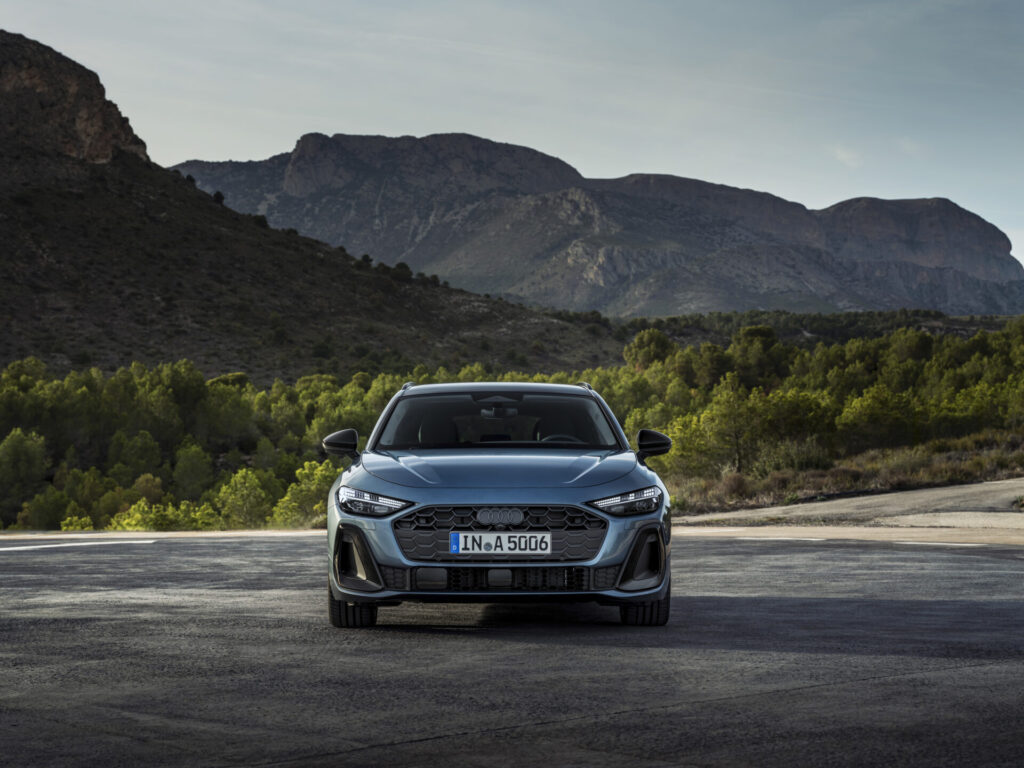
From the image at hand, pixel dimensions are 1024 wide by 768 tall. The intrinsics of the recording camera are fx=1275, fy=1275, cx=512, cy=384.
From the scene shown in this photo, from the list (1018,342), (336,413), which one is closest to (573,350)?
(1018,342)

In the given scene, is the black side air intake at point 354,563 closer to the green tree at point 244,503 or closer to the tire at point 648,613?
the tire at point 648,613

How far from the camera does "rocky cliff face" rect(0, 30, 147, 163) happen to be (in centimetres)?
10619

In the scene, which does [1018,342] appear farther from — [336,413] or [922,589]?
[922,589]

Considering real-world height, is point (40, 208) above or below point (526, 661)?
above

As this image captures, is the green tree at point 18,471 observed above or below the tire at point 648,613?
below

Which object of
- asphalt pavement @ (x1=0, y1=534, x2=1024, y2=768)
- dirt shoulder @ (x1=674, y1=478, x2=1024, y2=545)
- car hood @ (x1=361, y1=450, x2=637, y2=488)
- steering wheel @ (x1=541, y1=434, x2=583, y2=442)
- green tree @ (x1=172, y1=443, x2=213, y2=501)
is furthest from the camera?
green tree @ (x1=172, y1=443, x2=213, y2=501)

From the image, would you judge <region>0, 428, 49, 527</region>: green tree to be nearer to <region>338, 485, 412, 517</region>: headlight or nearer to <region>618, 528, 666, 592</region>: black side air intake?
<region>338, 485, 412, 517</region>: headlight

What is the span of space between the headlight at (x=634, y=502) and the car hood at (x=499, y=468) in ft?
0.53

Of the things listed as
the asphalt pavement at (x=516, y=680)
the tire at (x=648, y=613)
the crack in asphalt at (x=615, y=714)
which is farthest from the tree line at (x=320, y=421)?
the crack in asphalt at (x=615, y=714)

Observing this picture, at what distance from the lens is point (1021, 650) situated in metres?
8.22

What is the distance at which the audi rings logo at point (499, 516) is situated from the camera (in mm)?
8391

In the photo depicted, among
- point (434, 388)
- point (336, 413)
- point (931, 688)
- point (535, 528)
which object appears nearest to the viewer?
point (931, 688)

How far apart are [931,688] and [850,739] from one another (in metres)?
1.46

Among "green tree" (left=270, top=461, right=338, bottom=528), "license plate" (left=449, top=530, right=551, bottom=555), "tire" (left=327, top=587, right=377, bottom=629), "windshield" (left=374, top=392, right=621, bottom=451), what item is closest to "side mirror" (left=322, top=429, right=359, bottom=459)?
"windshield" (left=374, top=392, right=621, bottom=451)
